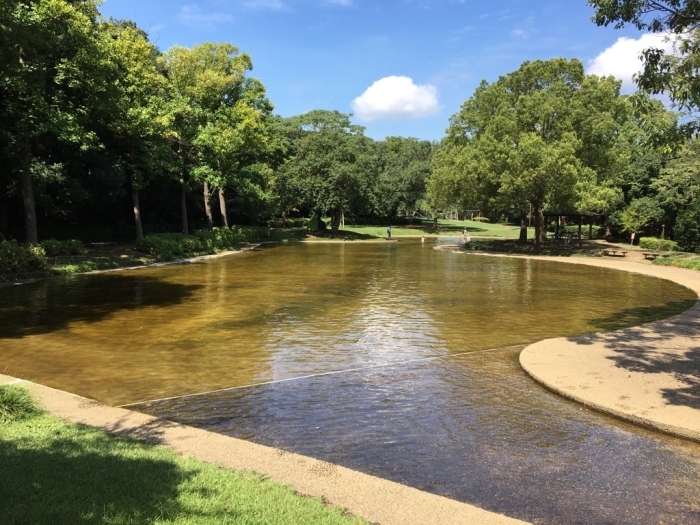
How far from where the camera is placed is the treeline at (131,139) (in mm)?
20938

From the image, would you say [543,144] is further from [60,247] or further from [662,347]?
[60,247]

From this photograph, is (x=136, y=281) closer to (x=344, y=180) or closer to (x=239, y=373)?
(x=239, y=373)

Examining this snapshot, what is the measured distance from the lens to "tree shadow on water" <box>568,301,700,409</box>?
776 centimetres

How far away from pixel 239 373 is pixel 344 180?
4201cm

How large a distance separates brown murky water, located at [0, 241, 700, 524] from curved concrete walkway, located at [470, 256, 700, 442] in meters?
0.27

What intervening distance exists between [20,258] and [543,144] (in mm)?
28252

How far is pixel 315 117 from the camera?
189 feet

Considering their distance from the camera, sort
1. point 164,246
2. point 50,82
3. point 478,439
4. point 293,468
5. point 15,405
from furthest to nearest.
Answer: point 164,246
point 50,82
point 478,439
point 15,405
point 293,468

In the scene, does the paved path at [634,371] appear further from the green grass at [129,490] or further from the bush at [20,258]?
the bush at [20,258]

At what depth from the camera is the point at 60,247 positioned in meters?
24.6

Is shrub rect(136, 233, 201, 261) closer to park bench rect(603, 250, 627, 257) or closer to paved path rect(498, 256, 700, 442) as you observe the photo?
paved path rect(498, 256, 700, 442)

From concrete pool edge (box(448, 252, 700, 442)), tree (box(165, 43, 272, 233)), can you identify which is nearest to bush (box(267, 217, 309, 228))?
tree (box(165, 43, 272, 233))

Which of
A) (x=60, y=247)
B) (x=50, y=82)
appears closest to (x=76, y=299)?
(x=60, y=247)

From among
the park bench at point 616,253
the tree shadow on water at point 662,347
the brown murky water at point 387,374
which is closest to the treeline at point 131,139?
the brown murky water at point 387,374
